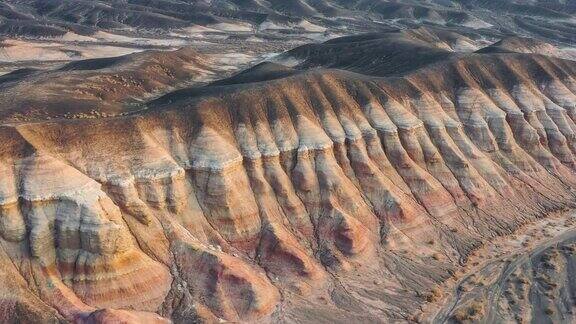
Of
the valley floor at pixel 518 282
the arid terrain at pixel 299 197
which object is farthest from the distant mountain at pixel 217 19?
the valley floor at pixel 518 282

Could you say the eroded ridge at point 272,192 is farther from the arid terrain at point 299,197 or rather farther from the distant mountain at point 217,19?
the distant mountain at point 217,19

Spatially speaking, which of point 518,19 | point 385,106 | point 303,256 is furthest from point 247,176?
point 518,19

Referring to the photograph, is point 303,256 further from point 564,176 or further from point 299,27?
point 299,27

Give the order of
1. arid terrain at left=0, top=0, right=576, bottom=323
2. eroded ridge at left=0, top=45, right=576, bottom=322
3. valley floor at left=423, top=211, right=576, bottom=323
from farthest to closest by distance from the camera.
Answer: valley floor at left=423, top=211, right=576, bottom=323
arid terrain at left=0, top=0, right=576, bottom=323
eroded ridge at left=0, top=45, right=576, bottom=322

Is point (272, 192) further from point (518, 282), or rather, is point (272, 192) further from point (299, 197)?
point (518, 282)

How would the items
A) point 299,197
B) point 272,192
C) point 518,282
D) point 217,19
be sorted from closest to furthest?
point 518,282
point 272,192
point 299,197
point 217,19

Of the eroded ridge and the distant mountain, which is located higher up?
the eroded ridge

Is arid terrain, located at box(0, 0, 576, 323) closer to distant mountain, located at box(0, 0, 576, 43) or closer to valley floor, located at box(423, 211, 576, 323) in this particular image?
valley floor, located at box(423, 211, 576, 323)

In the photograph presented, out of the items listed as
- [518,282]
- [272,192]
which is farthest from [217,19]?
[518,282]

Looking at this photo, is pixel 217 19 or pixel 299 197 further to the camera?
pixel 217 19

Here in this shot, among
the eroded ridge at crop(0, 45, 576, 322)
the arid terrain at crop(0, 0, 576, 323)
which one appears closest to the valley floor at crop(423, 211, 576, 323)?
the arid terrain at crop(0, 0, 576, 323)
